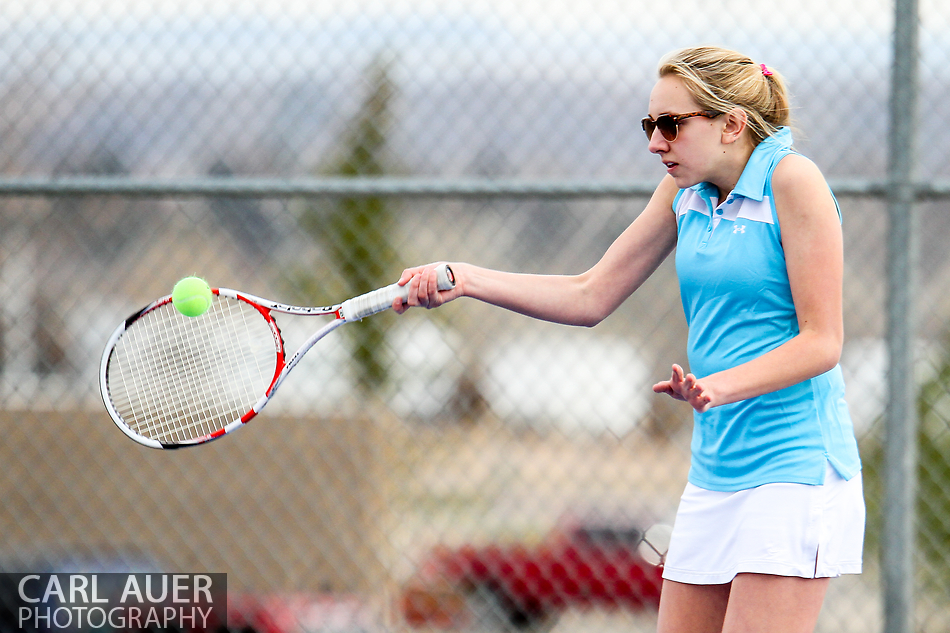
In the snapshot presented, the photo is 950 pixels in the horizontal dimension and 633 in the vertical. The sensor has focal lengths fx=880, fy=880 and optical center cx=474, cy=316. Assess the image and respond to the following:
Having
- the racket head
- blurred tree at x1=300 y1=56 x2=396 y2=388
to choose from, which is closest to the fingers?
the racket head

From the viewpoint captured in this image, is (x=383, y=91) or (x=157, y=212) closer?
(x=383, y=91)

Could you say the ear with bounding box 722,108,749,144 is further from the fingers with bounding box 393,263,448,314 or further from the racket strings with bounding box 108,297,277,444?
the racket strings with bounding box 108,297,277,444

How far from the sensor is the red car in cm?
465

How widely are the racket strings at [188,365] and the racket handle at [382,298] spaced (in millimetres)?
547

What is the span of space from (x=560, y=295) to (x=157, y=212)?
3.54 m

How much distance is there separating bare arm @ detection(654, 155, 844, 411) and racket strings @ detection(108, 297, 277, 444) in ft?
4.60

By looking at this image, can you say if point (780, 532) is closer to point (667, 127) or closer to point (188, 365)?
point (667, 127)

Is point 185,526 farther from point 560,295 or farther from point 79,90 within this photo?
point 560,295

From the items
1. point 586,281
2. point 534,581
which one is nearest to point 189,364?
point 586,281

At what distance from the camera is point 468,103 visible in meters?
3.38

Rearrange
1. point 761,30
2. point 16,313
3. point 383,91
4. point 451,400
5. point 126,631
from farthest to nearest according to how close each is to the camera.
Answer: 1. point 451,400
2. point 383,91
3. point 16,313
4. point 126,631
5. point 761,30

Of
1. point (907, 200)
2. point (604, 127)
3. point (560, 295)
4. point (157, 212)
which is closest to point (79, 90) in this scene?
point (157, 212)

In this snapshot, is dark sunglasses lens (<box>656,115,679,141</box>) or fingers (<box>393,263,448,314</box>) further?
fingers (<box>393,263,448,314</box>)

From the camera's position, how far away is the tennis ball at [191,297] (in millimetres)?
2051
